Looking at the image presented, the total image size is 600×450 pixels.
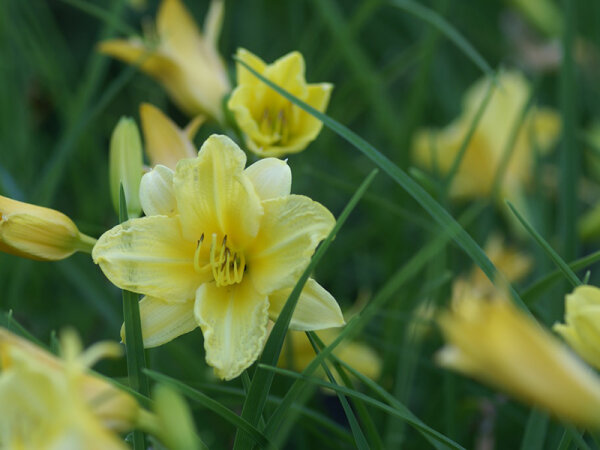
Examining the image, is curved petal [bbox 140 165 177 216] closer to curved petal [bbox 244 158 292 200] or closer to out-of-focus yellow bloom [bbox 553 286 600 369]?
curved petal [bbox 244 158 292 200]

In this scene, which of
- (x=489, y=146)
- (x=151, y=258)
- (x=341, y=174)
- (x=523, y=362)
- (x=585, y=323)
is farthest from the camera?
(x=341, y=174)

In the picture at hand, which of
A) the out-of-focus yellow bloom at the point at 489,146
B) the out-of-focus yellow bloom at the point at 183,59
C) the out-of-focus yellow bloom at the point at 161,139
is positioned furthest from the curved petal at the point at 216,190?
the out-of-focus yellow bloom at the point at 489,146

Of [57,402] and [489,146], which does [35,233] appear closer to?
[57,402]

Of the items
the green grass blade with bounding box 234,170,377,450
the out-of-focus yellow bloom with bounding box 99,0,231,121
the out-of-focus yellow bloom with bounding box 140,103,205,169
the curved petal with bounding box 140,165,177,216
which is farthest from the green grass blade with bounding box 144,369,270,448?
the out-of-focus yellow bloom with bounding box 99,0,231,121

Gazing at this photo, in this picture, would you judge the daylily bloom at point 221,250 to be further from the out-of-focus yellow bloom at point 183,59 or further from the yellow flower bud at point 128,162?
the out-of-focus yellow bloom at point 183,59

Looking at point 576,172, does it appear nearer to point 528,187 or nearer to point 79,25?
point 528,187

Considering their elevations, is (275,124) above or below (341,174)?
above

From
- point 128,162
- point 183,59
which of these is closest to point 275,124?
point 128,162

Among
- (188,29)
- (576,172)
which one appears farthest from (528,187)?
(188,29)
